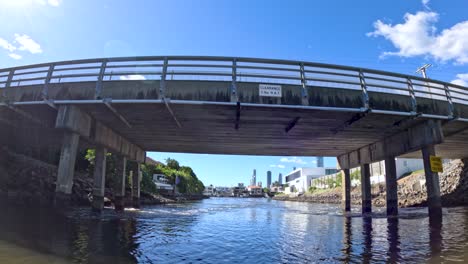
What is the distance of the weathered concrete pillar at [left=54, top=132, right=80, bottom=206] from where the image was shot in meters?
17.2

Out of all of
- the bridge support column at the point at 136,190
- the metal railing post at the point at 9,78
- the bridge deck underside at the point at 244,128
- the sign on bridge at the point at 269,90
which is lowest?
the bridge support column at the point at 136,190

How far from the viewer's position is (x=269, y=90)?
683 inches

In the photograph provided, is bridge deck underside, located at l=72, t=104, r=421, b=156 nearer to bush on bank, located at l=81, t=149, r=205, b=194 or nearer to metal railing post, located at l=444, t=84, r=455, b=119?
metal railing post, located at l=444, t=84, r=455, b=119

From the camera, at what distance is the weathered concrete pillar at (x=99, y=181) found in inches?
912

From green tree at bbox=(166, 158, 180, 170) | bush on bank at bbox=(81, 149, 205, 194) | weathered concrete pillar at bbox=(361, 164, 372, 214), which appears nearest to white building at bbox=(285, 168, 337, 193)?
bush on bank at bbox=(81, 149, 205, 194)

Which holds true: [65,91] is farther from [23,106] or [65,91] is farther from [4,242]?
[4,242]

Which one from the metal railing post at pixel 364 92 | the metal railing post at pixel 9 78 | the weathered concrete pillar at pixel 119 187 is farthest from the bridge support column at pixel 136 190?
the metal railing post at pixel 364 92

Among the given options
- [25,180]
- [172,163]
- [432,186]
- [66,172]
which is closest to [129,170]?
[25,180]

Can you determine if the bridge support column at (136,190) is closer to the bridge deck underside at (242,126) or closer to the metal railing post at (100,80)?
the bridge deck underside at (242,126)

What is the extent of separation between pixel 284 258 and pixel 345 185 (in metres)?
31.1

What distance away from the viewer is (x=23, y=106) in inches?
762

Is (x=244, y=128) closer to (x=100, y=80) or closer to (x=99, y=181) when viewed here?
(x=100, y=80)

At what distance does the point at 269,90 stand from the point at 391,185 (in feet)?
54.4

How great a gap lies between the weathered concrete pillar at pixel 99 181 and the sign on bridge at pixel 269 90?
50.9 ft
